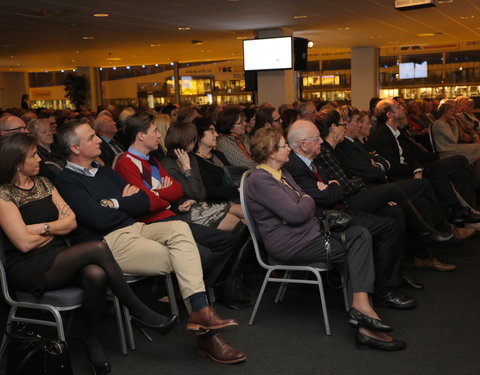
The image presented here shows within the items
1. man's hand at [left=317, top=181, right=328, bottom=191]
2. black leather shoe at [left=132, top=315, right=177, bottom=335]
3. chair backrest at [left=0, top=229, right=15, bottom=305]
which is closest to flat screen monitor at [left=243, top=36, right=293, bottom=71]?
man's hand at [left=317, top=181, right=328, bottom=191]

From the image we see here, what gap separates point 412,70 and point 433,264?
1541 centimetres

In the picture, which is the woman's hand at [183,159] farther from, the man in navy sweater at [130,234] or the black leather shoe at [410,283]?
the black leather shoe at [410,283]

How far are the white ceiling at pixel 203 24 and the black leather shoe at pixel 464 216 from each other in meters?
4.77

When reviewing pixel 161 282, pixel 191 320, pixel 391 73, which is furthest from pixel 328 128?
pixel 391 73

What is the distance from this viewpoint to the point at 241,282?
4.20m

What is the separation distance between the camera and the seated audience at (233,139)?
210 inches

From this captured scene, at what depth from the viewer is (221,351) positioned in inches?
127

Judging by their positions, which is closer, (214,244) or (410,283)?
(214,244)

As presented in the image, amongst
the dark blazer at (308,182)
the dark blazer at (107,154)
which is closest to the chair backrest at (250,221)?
the dark blazer at (308,182)

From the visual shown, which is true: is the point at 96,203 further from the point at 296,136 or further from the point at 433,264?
the point at 433,264

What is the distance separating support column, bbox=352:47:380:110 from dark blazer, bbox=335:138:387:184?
1333 cm

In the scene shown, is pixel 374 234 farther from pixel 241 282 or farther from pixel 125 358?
pixel 125 358

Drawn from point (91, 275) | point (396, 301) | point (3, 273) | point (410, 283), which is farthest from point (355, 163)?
point (3, 273)

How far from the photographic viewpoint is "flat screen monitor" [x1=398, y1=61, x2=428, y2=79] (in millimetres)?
18969
